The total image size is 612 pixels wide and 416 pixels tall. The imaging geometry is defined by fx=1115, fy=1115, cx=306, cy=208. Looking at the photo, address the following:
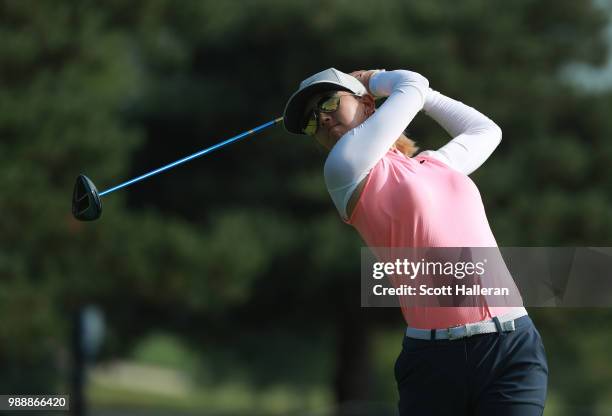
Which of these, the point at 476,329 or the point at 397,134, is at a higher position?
the point at 397,134

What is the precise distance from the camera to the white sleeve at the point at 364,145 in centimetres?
296

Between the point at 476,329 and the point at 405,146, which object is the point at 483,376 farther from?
Result: the point at 405,146

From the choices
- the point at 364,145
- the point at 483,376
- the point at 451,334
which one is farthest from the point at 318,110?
the point at 483,376

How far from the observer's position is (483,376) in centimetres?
290

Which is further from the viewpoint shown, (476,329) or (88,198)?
(88,198)

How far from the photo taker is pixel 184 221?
16688mm

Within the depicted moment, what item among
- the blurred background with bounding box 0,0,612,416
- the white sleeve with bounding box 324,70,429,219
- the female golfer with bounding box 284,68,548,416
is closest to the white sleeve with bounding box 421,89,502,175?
the female golfer with bounding box 284,68,548,416

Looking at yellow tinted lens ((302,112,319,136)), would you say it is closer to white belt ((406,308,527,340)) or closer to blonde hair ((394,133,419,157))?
blonde hair ((394,133,419,157))

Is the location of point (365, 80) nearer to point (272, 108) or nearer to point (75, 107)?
point (75, 107)

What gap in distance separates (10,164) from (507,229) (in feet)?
22.2

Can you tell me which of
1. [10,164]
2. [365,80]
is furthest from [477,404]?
[10,164]

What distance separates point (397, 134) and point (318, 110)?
29 centimetres

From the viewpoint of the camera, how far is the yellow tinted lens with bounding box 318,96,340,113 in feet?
10.3

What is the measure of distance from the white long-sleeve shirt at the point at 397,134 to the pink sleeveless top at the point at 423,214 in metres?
0.06
